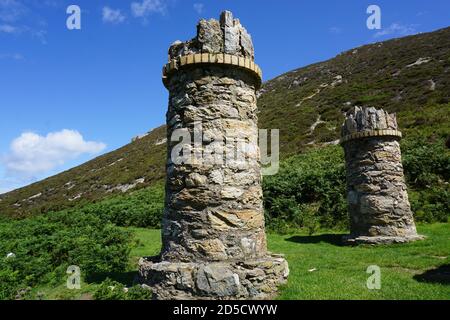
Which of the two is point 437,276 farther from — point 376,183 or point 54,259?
point 54,259

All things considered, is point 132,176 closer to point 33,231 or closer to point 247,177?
point 33,231

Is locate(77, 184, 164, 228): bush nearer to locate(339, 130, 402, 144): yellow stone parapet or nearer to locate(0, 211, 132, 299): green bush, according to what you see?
locate(0, 211, 132, 299): green bush

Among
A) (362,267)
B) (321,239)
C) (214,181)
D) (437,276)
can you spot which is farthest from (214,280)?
(321,239)

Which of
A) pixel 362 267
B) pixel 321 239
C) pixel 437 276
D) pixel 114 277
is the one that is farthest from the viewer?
pixel 321 239

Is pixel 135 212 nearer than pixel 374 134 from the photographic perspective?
No

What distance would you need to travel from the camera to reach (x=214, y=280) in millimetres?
5848

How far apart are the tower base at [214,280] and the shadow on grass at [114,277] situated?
130 cm

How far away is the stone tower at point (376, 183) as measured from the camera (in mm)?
11195

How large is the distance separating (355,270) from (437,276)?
1.53 meters

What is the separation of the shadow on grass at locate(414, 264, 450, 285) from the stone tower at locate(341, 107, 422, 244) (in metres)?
3.34

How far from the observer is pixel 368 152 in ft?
38.7

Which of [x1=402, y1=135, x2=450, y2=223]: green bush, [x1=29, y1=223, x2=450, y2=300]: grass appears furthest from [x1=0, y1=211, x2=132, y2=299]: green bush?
[x1=402, y1=135, x2=450, y2=223]: green bush

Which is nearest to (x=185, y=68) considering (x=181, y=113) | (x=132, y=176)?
(x=181, y=113)
